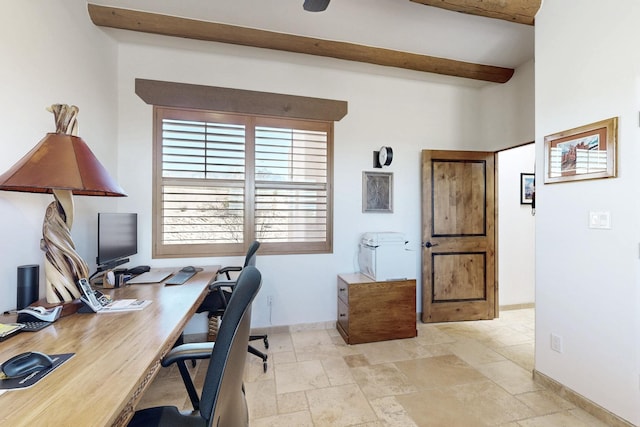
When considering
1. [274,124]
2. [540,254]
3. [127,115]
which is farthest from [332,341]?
[127,115]

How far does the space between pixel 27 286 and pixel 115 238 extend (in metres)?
0.70

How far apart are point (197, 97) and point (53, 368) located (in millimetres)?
2610

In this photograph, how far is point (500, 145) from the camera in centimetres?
345

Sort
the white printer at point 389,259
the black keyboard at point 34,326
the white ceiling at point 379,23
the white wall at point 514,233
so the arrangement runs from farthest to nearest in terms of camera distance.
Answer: the white wall at point 514,233 < the white printer at point 389,259 < the white ceiling at point 379,23 < the black keyboard at point 34,326

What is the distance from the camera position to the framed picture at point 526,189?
12.8 feet

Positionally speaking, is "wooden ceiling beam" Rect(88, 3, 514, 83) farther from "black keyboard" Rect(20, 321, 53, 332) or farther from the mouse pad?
the mouse pad

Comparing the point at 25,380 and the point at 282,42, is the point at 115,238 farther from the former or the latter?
the point at 282,42

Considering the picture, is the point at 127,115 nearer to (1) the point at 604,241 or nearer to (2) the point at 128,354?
(2) the point at 128,354

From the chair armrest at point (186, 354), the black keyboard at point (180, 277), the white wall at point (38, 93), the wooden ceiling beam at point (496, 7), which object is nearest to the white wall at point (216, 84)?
the white wall at point (38, 93)

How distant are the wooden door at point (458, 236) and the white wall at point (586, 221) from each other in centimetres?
122

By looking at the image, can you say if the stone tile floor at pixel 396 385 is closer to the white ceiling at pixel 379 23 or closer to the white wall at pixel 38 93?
the white wall at pixel 38 93

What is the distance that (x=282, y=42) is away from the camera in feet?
8.77

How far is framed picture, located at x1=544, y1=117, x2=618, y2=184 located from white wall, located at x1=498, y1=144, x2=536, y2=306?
1848mm

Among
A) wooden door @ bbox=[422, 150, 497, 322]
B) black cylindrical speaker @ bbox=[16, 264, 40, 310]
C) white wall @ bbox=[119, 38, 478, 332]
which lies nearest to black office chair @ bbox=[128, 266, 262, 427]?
black cylindrical speaker @ bbox=[16, 264, 40, 310]
